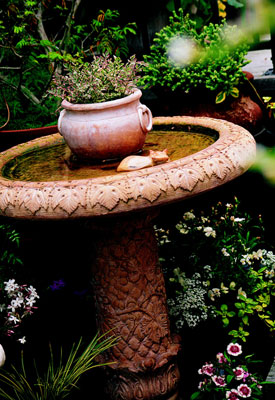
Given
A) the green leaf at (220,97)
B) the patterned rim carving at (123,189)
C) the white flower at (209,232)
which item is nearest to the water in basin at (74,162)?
the patterned rim carving at (123,189)

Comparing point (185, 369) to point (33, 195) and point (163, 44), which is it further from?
point (163, 44)

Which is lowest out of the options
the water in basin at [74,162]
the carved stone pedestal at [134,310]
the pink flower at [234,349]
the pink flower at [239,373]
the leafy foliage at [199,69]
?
the pink flower at [239,373]

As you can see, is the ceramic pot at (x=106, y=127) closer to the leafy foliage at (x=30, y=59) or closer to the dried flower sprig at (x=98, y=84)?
the dried flower sprig at (x=98, y=84)

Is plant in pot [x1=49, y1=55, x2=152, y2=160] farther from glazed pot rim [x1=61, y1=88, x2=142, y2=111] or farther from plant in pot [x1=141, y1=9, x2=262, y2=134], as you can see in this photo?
plant in pot [x1=141, y1=9, x2=262, y2=134]

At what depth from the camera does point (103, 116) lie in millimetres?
1854

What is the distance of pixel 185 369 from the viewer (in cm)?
249

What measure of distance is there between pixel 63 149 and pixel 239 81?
4.74ft

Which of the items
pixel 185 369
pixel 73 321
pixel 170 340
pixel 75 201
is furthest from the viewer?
pixel 73 321

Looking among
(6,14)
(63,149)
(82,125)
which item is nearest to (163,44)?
(6,14)

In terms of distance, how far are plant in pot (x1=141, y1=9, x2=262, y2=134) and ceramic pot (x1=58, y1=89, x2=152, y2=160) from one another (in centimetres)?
129

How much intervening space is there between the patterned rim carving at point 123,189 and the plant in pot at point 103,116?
28cm

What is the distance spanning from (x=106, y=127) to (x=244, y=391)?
4.01ft

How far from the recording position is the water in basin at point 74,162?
1.90 metres

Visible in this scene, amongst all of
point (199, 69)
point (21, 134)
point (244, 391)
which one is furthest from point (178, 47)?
point (244, 391)
